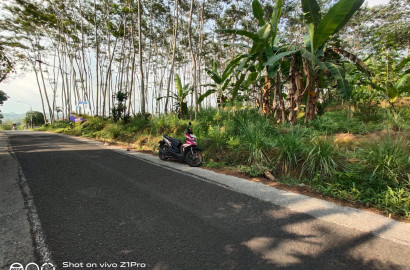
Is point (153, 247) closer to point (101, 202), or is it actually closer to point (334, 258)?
point (101, 202)

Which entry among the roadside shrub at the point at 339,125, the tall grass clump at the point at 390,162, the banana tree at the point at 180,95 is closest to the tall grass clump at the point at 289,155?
the tall grass clump at the point at 390,162

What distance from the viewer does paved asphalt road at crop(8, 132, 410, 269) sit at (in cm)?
192

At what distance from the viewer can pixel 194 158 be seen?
5.67m

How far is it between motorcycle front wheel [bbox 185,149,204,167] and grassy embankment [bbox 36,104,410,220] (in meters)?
0.28

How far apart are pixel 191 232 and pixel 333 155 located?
347 centimetres

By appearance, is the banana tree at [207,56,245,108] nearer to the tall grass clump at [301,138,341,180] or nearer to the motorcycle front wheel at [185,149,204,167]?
the motorcycle front wheel at [185,149,204,167]

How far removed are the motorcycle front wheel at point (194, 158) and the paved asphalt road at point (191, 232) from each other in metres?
1.70

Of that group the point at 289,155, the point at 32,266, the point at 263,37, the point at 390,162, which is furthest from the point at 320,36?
the point at 32,266

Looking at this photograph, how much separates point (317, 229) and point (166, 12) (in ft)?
71.7

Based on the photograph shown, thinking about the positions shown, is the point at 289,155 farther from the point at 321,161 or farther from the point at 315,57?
the point at 315,57

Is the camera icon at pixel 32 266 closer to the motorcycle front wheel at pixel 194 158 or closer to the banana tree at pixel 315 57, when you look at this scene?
the motorcycle front wheel at pixel 194 158

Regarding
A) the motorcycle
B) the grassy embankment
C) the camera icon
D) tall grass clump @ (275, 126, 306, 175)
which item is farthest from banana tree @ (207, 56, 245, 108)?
the camera icon

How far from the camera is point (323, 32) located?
16.8 ft

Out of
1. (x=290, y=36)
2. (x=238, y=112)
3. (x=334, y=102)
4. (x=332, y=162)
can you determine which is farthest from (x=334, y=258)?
(x=290, y=36)
